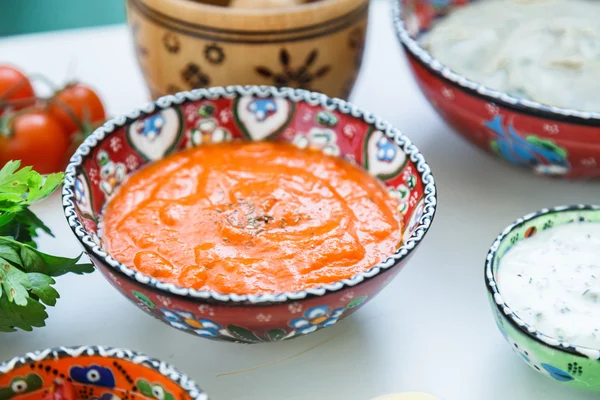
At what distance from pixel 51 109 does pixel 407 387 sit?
968mm

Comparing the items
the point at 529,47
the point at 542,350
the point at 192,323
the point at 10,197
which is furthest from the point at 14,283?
the point at 529,47

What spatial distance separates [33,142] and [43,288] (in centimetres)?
50

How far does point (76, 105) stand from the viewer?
1.77m

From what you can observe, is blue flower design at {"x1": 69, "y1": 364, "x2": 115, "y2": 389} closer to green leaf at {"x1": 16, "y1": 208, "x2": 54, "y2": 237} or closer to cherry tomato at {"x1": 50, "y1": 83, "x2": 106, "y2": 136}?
green leaf at {"x1": 16, "y1": 208, "x2": 54, "y2": 237}

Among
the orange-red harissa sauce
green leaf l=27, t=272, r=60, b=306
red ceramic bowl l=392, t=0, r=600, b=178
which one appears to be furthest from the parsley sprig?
red ceramic bowl l=392, t=0, r=600, b=178

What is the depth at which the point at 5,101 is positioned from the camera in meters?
1.72

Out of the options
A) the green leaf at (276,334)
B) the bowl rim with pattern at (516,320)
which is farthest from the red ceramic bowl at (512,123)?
the green leaf at (276,334)

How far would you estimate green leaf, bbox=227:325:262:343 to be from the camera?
3.83 feet

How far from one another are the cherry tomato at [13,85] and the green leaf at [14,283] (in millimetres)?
615

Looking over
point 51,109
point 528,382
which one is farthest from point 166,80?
point 528,382

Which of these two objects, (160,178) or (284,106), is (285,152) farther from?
(160,178)

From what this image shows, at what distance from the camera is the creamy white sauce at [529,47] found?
1.61 metres

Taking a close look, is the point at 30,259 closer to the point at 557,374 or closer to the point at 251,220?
the point at 251,220

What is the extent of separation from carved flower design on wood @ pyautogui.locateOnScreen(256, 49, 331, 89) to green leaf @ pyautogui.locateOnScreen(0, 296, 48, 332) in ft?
2.25
